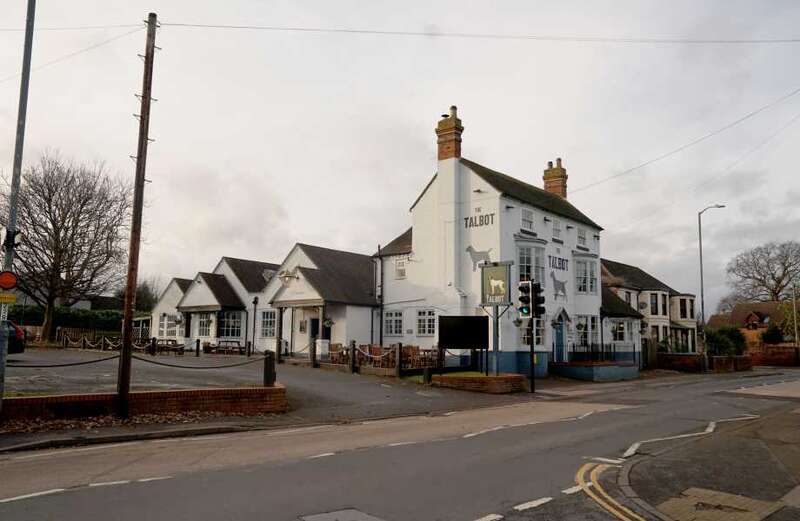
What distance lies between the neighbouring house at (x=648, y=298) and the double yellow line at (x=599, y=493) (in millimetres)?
39670

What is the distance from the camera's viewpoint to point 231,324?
41156mm

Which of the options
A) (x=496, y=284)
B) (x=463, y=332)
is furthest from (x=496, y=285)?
(x=463, y=332)

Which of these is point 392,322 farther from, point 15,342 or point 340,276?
point 15,342

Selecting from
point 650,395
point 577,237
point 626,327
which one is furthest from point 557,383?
point 626,327

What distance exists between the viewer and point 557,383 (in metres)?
30.6

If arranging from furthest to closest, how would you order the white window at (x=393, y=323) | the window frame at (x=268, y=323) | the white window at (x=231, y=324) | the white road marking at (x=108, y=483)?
the white window at (x=231, y=324) < the window frame at (x=268, y=323) < the white window at (x=393, y=323) < the white road marking at (x=108, y=483)

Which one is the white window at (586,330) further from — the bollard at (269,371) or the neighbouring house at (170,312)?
the neighbouring house at (170,312)

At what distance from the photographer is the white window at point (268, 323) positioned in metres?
38.5

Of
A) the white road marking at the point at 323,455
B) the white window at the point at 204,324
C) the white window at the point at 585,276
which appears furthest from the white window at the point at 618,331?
the white road marking at the point at 323,455

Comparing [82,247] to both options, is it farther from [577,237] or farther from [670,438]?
[670,438]

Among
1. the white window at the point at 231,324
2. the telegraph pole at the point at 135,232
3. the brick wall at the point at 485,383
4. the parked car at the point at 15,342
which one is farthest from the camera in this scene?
the white window at the point at 231,324

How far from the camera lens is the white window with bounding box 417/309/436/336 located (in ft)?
111

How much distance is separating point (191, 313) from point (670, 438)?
36303mm

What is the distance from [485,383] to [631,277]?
32.9 meters
